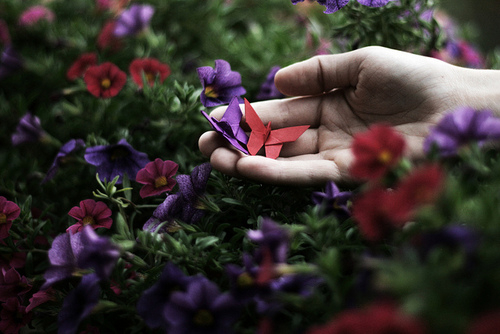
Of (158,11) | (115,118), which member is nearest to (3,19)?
(158,11)

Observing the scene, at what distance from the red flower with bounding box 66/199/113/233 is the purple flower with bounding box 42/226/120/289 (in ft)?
0.45

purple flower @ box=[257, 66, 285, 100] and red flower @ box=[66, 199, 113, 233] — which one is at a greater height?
purple flower @ box=[257, 66, 285, 100]

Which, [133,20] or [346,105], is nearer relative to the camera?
A: [346,105]

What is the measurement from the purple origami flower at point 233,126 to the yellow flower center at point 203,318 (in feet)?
1.43

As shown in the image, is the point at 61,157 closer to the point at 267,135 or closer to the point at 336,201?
the point at 267,135

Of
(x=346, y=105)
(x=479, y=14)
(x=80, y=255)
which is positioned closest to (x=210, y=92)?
(x=346, y=105)

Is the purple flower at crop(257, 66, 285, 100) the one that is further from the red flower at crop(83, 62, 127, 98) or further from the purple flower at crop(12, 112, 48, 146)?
the purple flower at crop(12, 112, 48, 146)

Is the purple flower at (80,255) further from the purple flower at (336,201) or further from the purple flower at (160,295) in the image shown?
the purple flower at (336,201)

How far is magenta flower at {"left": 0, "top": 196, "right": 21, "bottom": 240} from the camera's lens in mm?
919

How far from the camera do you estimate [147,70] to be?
4.29ft

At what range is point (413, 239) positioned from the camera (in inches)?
22.4

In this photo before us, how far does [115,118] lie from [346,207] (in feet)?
2.94

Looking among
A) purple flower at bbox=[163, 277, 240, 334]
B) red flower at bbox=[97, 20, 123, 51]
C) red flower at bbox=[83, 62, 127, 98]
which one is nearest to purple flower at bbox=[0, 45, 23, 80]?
red flower at bbox=[97, 20, 123, 51]

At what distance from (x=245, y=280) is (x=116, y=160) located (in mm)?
588
